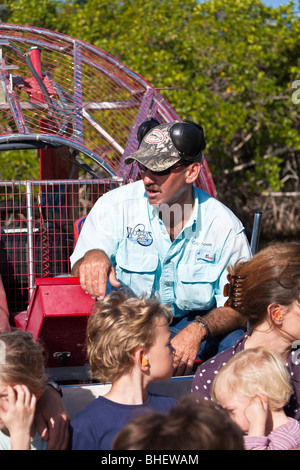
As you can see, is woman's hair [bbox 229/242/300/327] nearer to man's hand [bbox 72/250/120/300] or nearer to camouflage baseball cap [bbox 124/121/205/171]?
man's hand [bbox 72/250/120/300]

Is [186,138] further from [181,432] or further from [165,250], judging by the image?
[181,432]

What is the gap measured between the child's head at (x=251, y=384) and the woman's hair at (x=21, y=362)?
2.14 feet

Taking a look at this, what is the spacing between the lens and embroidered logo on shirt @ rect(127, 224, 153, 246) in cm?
326

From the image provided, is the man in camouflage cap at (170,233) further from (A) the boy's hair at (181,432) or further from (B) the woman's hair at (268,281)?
(A) the boy's hair at (181,432)

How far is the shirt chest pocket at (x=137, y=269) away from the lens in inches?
127

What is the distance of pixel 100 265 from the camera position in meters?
2.73

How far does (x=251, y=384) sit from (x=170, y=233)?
132 cm

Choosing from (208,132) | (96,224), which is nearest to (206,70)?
(208,132)

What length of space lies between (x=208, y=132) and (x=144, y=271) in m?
5.73

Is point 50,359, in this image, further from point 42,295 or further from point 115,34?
point 115,34

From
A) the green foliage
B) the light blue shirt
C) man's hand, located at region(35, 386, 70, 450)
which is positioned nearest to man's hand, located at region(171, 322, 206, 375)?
the light blue shirt

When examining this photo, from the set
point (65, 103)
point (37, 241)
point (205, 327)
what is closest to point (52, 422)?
point (205, 327)

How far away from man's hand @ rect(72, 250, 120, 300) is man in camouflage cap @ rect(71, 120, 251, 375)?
14.4 inches

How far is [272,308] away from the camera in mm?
2465
